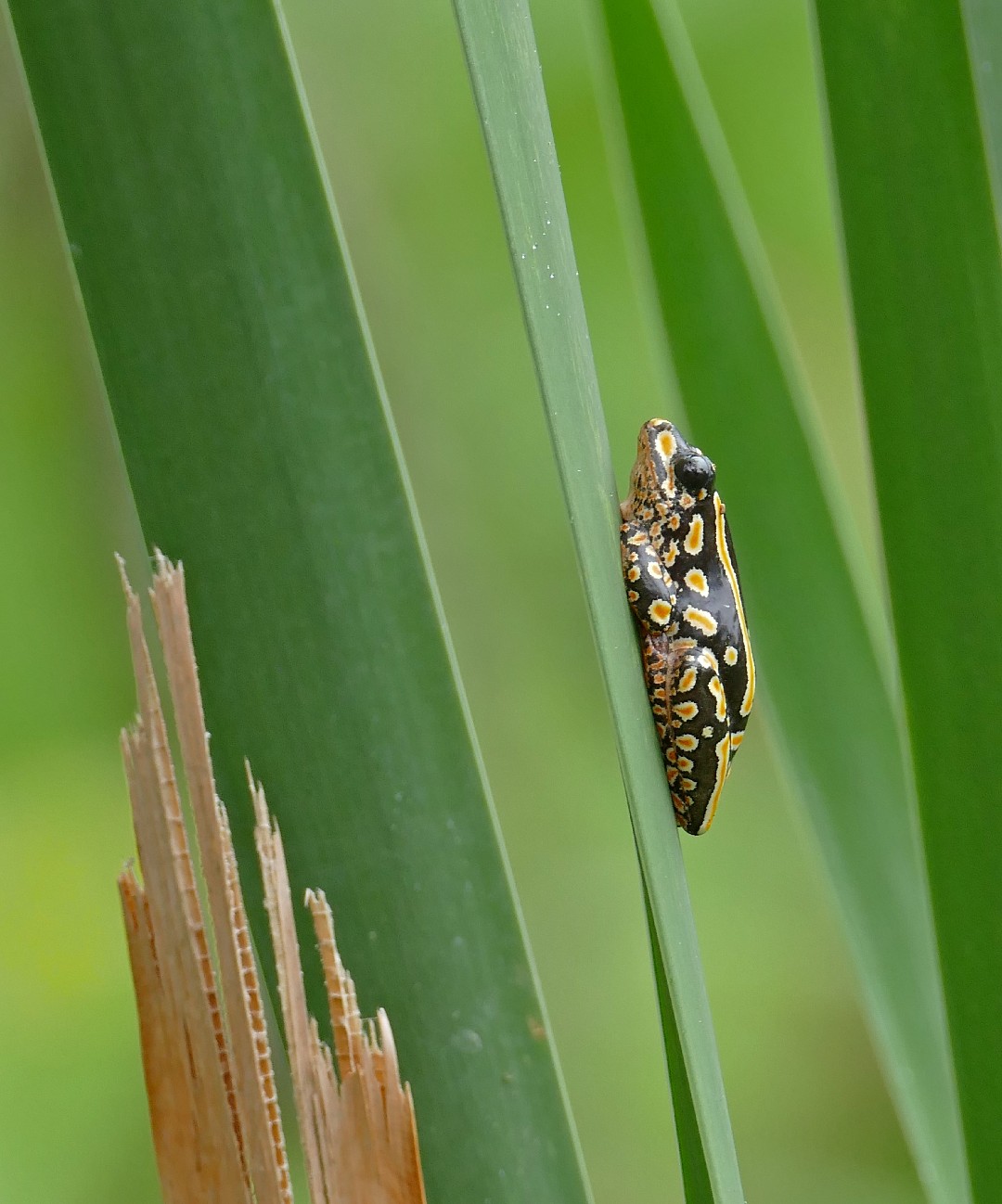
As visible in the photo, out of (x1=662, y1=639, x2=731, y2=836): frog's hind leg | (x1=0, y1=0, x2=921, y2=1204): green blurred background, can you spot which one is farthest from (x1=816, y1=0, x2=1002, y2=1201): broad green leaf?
(x1=0, y1=0, x2=921, y2=1204): green blurred background

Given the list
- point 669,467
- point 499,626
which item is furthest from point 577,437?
point 499,626

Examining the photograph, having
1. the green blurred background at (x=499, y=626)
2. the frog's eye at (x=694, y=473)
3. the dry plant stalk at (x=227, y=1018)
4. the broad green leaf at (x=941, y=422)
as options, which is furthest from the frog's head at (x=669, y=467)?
the green blurred background at (x=499, y=626)

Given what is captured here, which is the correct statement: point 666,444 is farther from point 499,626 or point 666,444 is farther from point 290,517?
point 499,626

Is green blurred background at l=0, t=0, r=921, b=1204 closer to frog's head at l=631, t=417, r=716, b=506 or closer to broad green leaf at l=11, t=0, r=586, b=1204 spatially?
frog's head at l=631, t=417, r=716, b=506

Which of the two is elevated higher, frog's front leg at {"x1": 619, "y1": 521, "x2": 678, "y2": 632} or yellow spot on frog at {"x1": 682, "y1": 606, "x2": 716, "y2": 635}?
frog's front leg at {"x1": 619, "y1": 521, "x2": 678, "y2": 632}

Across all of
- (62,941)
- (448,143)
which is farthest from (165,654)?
(448,143)

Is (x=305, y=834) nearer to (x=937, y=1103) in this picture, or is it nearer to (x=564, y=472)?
(x=564, y=472)
